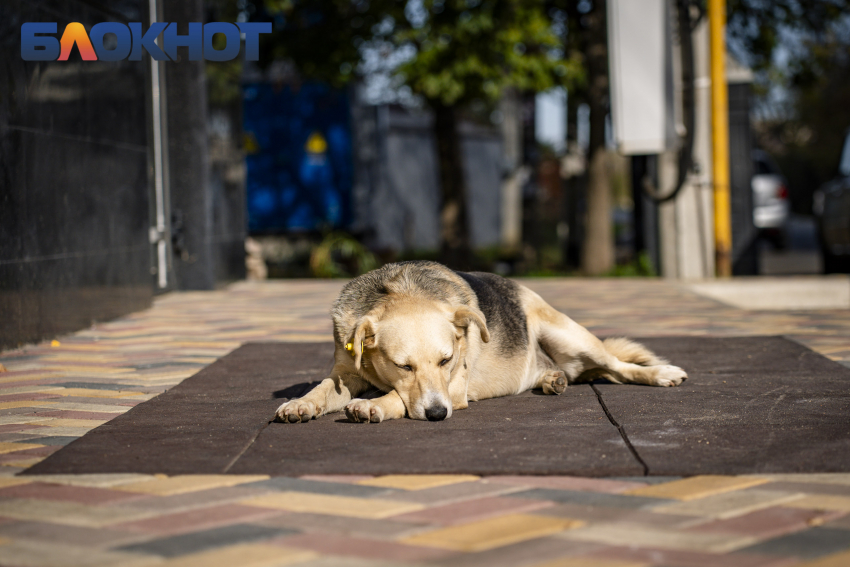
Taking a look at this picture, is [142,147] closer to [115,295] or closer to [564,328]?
[115,295]

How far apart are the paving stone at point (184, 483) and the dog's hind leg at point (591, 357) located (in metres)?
2.43

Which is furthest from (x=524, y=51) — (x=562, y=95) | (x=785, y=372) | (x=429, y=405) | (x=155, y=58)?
(x=429, y=405)

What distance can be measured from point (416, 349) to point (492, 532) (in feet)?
5.38

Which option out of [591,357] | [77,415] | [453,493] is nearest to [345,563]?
[453,493]

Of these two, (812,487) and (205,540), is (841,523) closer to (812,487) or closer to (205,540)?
(812,487)

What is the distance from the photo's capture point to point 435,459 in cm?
370

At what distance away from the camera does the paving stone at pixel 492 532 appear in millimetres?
2738

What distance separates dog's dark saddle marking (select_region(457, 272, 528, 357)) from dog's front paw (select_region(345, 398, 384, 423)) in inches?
38.2

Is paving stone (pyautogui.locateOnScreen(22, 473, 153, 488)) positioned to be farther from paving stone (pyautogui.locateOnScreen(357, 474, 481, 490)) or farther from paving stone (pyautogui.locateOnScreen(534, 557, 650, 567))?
paving stone (pyautogui.locateOnScreen(534, 557, 650, 567))

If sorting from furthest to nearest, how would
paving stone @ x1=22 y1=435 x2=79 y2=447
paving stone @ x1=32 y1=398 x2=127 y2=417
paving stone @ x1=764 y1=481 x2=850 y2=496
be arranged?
paving stone @ x1=32 y1=398 x2=127 y2=417
paving stone @ x1=22 y1=435 x2=79 y2=447
paving stone @ x1=764 y1=481 x2=850 y2=496

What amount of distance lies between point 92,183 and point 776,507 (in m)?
7.20

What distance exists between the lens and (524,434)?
418cm

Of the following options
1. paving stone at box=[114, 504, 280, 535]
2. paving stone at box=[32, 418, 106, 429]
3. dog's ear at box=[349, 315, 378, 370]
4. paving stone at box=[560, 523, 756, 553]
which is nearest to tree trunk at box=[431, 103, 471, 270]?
dog's ear at box=[349, 315, 378, 370]

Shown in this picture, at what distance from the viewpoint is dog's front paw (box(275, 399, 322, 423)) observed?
4.48m
